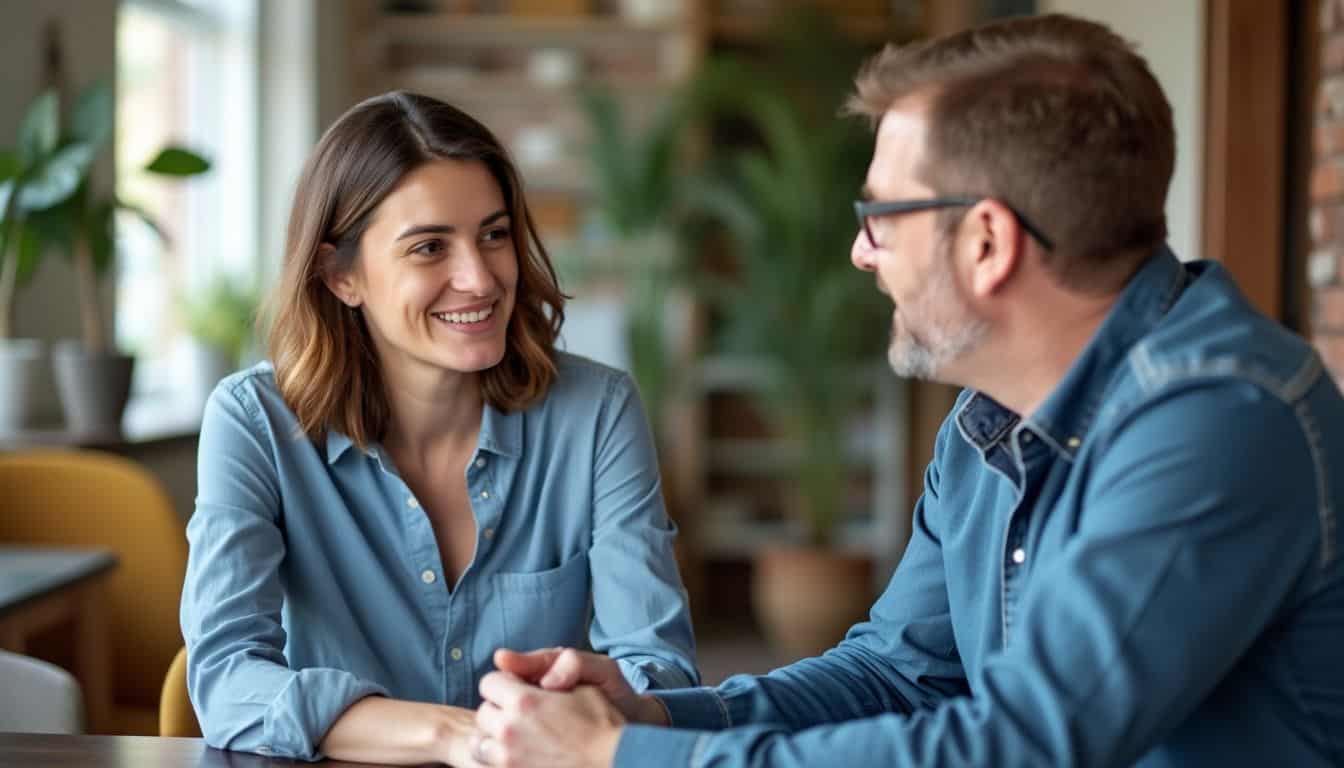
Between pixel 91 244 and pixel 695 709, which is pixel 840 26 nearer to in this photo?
pixel 91 244

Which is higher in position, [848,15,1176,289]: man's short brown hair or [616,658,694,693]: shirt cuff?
[848,15,1176,289]: man's short brown hair

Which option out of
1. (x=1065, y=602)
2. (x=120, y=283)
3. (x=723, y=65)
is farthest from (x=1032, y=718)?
(x=723, y=65)

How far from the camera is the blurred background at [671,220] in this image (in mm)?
5453

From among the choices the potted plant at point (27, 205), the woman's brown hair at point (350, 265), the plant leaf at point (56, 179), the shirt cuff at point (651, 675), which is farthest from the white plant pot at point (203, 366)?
the shirt cuff at point (651, 675)

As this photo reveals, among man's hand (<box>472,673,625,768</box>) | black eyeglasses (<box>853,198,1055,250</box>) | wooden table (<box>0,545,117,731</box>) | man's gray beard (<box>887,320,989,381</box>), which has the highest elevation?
black eyeglasses (<box>853,198,1055,250</box>)

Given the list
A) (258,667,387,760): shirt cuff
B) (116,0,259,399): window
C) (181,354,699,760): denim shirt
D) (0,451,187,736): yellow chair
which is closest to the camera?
(258,667,387,760): shirt cuff

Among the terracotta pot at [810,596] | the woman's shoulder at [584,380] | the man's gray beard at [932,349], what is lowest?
the terracotta pot at [810,596]

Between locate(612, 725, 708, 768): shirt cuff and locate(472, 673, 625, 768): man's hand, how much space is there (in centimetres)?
1

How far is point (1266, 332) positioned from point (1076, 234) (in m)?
0.16

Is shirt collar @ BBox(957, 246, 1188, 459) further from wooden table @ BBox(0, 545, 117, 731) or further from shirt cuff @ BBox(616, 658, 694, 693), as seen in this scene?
wooden table @ BBox(0, 545, 117, 731)

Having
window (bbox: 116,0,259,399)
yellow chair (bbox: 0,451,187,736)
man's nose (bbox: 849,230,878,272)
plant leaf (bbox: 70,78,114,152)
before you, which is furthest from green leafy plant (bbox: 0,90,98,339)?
man's nose (bbox: 849,230,878,272)

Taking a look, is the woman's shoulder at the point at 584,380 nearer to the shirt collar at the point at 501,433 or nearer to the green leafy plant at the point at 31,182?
the shirt collar at the point at 501,433

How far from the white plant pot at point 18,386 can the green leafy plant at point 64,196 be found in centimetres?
10

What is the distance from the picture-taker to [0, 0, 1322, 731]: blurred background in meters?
5.45
